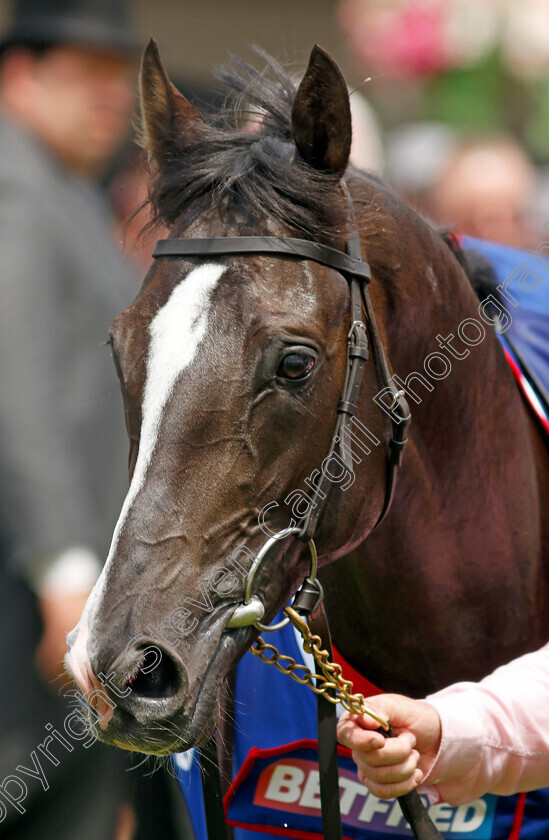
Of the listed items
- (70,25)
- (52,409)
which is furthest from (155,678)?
(70,25)

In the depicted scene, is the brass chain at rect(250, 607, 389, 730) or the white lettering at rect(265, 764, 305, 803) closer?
the brass chain at rect(250, 607, 389, 730)

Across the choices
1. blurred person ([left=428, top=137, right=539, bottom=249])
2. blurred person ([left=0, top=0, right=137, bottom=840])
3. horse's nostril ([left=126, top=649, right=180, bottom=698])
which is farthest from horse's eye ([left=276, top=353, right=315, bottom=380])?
blurred person ([left=428, top=137, right=539, bottom=249])

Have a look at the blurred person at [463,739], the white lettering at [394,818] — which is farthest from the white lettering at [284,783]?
the blurred person at [463,739]

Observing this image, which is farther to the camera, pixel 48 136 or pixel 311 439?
pixel 48 136

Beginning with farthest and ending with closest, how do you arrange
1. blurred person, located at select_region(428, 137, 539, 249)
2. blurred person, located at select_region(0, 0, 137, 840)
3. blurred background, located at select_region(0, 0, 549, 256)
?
1. blurred background, located at select_region(0, 0, 549, 256)
2. blurred person, located at select_region(428, 137, 539, 249)
3. blurred person, located at select_region(0, 0, 137, 840)

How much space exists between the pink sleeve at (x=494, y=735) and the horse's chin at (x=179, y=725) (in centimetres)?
36

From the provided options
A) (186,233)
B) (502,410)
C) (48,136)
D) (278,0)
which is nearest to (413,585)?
(502,410)

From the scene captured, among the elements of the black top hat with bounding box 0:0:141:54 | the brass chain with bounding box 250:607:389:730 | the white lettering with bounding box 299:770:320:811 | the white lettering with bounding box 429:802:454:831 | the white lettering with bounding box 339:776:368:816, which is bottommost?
the white lettering with bounding box 429:802:454:831

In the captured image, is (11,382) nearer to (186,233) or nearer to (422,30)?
(186,233)

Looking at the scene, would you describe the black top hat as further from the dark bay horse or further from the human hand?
the human hand

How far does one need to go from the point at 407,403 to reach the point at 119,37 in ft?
6.48

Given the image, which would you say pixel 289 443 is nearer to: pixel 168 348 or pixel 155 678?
pixel 168 348

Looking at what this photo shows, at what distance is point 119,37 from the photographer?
2961 mm

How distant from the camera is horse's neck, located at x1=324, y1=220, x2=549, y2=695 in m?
1.66
